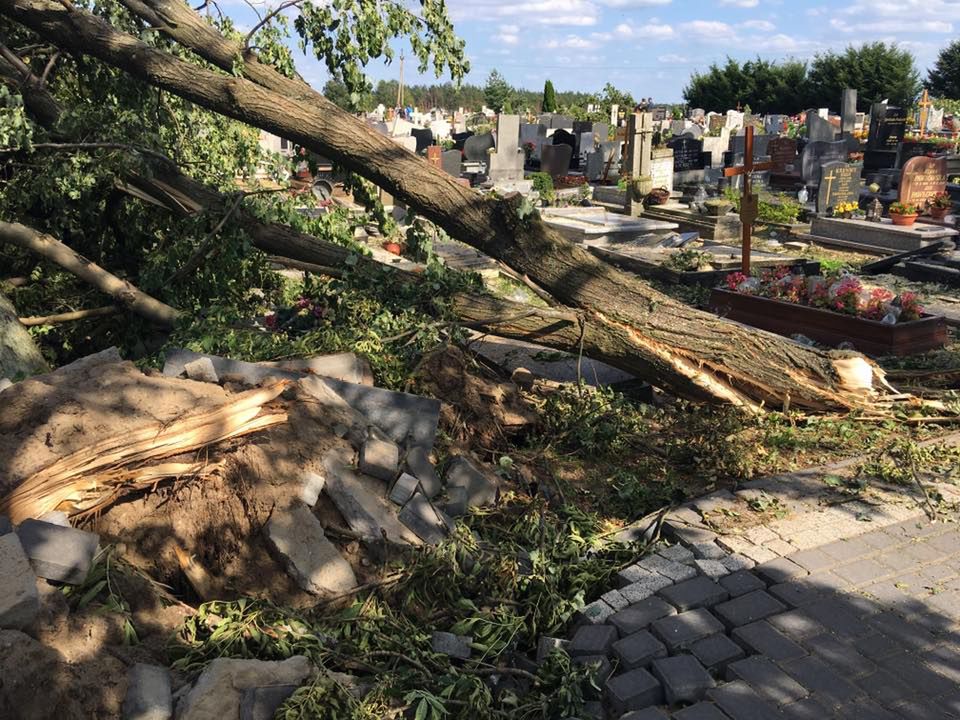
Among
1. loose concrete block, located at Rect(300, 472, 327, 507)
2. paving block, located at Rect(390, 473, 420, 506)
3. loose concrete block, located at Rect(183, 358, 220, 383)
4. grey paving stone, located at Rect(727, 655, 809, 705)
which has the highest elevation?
loose concrete block, located at Rect(183, 358, 220, 383)

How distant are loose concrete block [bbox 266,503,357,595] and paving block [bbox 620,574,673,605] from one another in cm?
117

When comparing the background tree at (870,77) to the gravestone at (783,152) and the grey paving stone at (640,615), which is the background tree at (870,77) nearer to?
the gravestone at (783,152)

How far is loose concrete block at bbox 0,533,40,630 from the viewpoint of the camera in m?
2.82

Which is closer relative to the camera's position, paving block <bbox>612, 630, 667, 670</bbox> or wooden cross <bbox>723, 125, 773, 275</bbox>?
paving block <bbox>612, 630, 667, 670</bbox>

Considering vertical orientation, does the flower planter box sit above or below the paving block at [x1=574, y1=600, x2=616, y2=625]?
above

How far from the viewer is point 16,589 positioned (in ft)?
9.39

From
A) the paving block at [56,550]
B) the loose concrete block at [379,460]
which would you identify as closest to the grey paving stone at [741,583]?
the loose concrete block at [379,460]

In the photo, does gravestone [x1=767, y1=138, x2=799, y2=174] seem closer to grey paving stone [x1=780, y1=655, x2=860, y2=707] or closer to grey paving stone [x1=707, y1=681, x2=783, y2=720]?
grey paving stone [x1=780, y1=655, x2=860, y2=707]

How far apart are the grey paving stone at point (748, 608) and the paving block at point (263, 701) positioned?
175cm

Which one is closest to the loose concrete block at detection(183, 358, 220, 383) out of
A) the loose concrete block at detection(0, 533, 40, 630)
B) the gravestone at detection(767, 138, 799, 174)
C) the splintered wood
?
the splintered wood

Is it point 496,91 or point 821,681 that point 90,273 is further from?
point 496,91

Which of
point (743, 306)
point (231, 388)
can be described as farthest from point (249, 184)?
point (743, 306)

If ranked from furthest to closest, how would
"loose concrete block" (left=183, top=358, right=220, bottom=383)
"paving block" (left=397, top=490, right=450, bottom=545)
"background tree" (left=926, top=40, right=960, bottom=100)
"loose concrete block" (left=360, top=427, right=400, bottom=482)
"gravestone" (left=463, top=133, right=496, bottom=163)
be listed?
"background tree" (left=926, top=40, right=960, bottom=100)
"gravestone" (left=463, top=133, right=496, bottom=163)
"loose concrete block" (left=183, top=358, right=220, bottom=383)
"loose concrete block" (left=360, top=427, right=400, bottom=482)
"paving block" (left=397, top=490, right=450, bottom=545)

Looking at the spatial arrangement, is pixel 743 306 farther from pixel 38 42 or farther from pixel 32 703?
pixel 32 703
